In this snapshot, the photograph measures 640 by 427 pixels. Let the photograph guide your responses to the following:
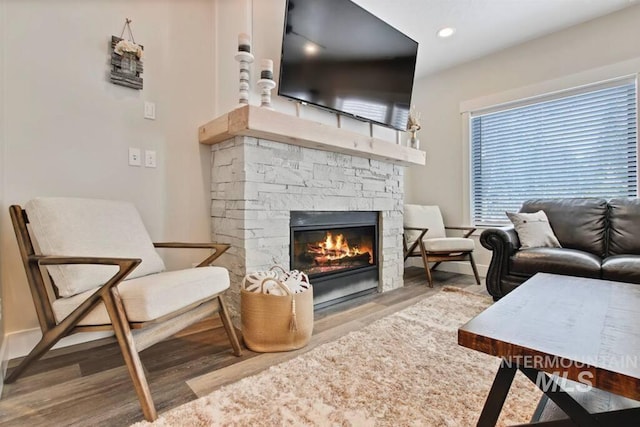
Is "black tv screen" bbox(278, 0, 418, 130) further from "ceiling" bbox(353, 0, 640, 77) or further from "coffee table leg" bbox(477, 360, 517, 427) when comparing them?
"coffee table leg" bbox(477, 360, 517, 427)

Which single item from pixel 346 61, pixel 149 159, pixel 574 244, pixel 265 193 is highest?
pixel 346 61

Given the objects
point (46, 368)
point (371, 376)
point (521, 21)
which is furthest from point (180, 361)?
point (521, 21)

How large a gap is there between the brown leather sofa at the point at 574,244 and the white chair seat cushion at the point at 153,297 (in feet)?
7.68

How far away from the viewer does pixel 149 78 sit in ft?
6.88

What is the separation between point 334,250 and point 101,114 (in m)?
1.97

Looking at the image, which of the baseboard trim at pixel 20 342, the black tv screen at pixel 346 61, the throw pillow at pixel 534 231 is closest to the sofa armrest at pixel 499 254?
the throw pillow at pixel 534 231

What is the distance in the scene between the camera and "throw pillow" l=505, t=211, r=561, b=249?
2.69 m

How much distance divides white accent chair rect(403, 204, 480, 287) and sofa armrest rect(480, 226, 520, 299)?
1.89 ft

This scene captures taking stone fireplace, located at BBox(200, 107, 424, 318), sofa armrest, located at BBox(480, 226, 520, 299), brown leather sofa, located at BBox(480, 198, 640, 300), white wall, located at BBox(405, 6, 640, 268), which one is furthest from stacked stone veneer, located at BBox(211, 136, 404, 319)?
white wall, located at BBox(405, 6, 640, 268)

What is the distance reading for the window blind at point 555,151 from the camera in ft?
9.64

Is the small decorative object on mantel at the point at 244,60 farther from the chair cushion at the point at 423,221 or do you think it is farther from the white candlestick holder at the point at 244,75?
the chair cushion at the point at 423,221

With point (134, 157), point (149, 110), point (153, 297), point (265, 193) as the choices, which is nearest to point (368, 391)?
point (153, 297)

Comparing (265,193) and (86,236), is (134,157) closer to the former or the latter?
(86,236)

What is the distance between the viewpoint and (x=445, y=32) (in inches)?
125
